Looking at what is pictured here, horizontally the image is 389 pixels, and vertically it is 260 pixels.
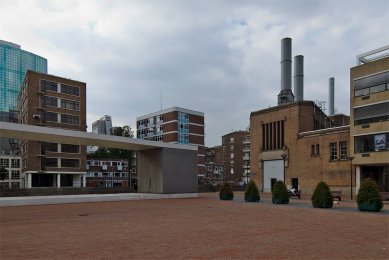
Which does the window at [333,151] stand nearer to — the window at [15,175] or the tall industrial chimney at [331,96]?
the tall industrial chimney at [331,96]

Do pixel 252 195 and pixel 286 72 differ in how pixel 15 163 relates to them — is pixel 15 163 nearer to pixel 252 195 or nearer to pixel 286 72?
pixel 286 72

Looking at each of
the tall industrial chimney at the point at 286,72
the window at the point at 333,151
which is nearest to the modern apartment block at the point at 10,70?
the tall industrial chimney at the point at 286,72

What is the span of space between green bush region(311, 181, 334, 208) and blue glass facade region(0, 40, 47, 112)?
103870 mm

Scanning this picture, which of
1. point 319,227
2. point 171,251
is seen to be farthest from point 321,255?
point 319,227

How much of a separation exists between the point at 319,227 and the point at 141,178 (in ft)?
89.0

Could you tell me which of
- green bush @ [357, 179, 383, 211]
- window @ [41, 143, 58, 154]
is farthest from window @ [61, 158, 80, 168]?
green bush @ [357, 179, 383, 211]

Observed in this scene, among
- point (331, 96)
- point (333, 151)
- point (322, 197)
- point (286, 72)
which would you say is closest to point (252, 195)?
point (322, 197)

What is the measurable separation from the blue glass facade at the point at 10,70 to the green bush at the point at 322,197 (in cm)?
10387

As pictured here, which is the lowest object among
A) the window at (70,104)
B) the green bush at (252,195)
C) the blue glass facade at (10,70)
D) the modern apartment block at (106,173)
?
the modern apartment block at (106,173)

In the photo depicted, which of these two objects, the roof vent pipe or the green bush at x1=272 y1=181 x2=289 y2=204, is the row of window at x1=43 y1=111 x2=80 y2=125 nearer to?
the roof vent pipe

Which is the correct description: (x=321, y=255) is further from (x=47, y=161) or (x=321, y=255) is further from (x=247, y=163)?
(x=247, y=163)

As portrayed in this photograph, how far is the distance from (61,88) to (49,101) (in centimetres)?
352

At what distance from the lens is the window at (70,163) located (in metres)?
68.7

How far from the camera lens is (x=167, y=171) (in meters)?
37.0
